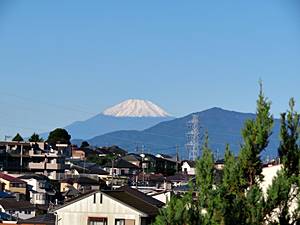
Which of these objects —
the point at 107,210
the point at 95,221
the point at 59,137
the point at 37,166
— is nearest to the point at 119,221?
the point at 107,210

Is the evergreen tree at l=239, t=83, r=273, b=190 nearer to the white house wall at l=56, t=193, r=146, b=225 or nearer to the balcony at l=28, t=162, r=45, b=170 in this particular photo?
the white house wall at l=56, t=193, r=146, b=225

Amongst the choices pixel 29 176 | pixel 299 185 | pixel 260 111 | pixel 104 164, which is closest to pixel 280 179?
pixel 299 185

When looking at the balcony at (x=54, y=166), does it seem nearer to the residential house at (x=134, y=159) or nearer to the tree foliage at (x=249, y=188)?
the residential house at (x=134, y=159)

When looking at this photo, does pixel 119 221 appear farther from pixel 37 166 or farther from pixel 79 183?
pixel 37 166

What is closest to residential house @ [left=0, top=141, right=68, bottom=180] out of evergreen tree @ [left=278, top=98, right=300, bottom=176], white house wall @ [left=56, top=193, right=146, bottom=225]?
white house wall @ [left=56, top=193, right=146, bottom=225]

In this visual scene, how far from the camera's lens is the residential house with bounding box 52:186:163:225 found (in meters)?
16.5

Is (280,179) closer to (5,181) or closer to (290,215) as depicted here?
(290,215)

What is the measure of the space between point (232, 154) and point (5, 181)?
89.6 feet

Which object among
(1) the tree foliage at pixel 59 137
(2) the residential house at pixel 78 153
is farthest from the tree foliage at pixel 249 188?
(1) the tree foliage at pixel 59 137

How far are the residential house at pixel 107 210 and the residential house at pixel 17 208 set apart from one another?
27.8 feet

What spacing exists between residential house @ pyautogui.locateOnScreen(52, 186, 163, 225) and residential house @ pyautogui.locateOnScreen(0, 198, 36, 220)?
8468 mm

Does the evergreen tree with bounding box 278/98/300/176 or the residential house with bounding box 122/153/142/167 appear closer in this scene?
the evergreen tree with bounding box 278/98/300/176

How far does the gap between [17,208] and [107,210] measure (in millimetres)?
11014

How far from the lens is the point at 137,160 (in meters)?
58.1
